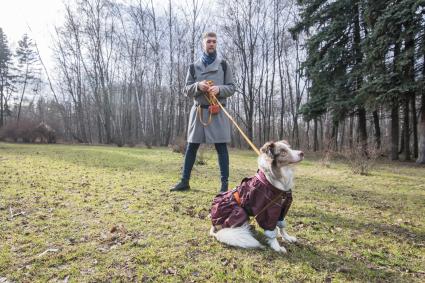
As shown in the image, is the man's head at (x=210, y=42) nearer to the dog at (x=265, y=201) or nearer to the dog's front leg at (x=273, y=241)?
the dog at (x=265, y=201)

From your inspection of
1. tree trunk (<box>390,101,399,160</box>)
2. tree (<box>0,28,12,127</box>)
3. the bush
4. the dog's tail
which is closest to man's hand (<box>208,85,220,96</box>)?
the dog's tail

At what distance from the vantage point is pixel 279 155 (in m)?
2.59

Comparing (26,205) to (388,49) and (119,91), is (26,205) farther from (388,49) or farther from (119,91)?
(119,91)

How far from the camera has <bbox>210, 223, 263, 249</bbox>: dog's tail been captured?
2629 millimetres

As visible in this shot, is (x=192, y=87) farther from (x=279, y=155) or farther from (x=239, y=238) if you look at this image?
(x=239, y=238)

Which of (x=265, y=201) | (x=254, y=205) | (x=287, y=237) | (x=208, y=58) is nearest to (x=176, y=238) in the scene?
(x=254, y=205)

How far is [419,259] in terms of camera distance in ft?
8.49

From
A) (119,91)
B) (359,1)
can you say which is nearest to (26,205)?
(359,1)

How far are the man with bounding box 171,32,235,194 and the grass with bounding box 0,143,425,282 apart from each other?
87 centimetres

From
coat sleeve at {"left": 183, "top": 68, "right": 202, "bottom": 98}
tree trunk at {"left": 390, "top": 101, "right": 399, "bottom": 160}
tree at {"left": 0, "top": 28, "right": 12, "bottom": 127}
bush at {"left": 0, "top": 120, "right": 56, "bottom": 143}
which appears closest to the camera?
coat sleeve at {"left": 183, "top": 68, "right": 202, "bottom": 98}

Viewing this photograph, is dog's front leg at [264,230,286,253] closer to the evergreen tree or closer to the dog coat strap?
the dog coat strap

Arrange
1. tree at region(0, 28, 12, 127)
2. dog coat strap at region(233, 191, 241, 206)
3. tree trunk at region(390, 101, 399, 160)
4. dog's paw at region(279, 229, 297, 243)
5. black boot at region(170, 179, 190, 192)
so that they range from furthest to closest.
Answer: tree at region(0, 28, 12, 127)
tree trunk at region(390, 101, 399, 160)
black boot at region(170, 179, 190, 192)
dog's paw at region(279, 229, 297, 243)
dog coat strap at region(233, 191, 241, 206)

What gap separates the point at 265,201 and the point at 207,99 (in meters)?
2.12

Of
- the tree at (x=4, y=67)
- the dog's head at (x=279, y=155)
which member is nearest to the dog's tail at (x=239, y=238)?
the dog's head at (x=279, y=155)
